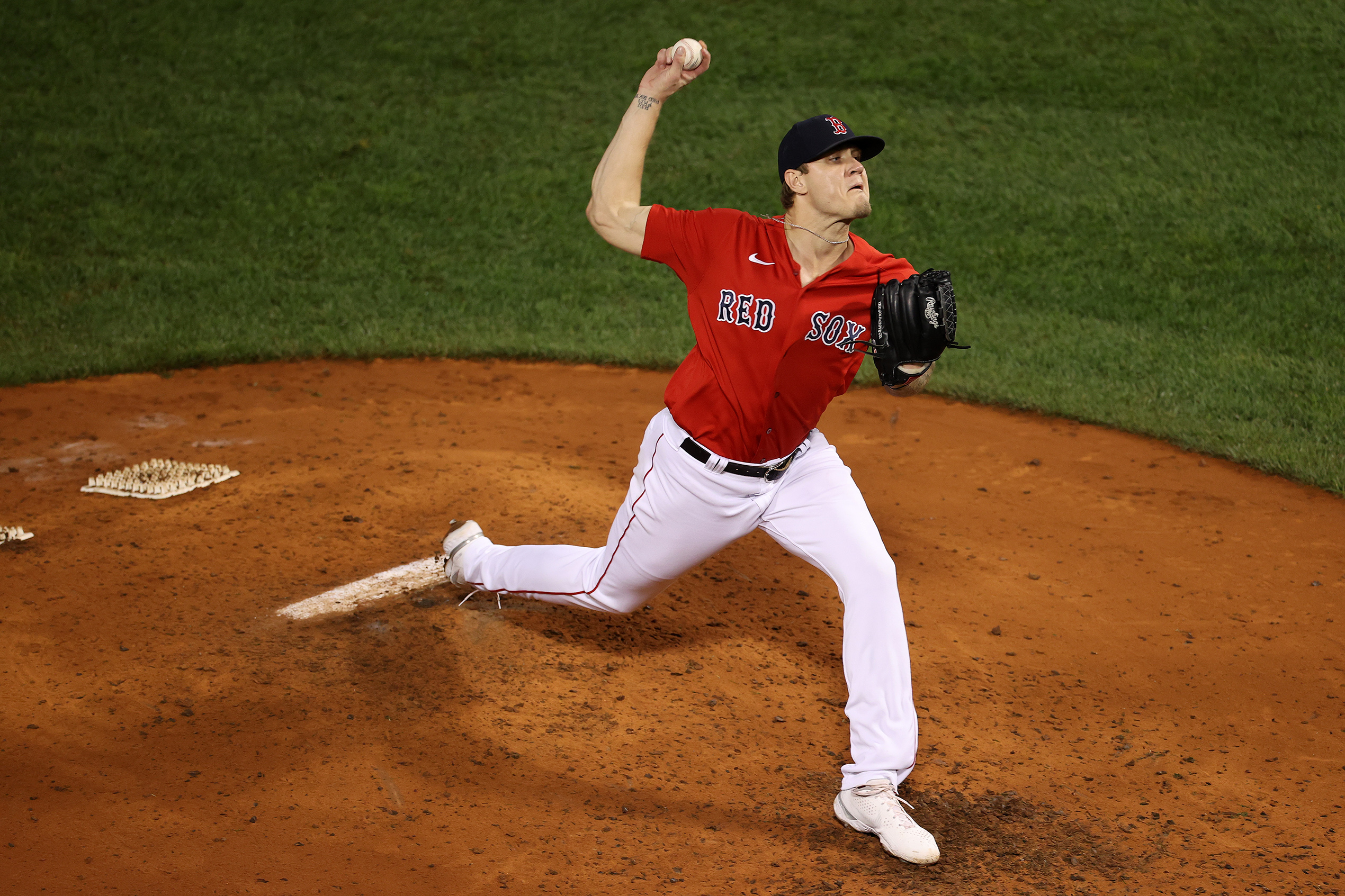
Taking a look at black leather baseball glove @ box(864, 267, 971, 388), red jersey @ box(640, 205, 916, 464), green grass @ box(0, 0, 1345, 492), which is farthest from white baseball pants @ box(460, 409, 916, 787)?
green grass @ box(0, 0, 1345, 492)

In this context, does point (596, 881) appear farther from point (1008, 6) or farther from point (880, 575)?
point (1008, 6)

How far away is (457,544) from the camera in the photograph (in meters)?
5.02

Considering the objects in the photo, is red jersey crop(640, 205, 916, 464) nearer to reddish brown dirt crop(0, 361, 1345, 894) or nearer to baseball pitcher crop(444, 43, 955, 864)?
baseball pitcher crop(444, 43, 955, 864)

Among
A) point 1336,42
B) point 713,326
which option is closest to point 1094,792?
point 713,326

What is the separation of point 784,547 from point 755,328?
810 millimetres

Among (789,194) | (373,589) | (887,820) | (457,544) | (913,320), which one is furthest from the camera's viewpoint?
(373,589)

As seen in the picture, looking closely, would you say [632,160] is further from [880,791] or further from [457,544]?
Answer: [880,791]

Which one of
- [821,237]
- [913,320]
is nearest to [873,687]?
[913,320]

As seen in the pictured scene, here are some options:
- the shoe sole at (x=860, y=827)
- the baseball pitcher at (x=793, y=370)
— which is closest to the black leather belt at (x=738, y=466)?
Answer: the baseball pitcher at (x=793, y=370)

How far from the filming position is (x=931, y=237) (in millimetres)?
10633

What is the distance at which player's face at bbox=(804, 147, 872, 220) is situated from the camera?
396 centimetres

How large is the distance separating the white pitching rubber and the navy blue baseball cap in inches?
92.5

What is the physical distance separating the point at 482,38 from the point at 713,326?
34.6 ft

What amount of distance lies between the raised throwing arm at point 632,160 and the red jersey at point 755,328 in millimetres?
78
